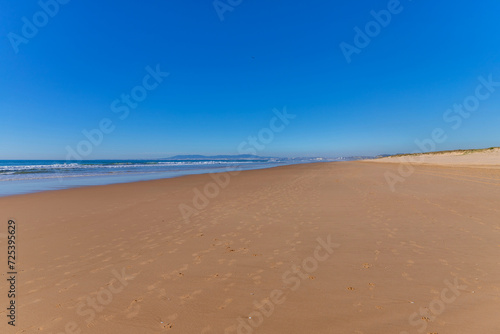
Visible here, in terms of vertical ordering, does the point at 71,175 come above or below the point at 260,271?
above

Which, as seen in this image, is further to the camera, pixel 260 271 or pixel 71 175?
pixel 71 175

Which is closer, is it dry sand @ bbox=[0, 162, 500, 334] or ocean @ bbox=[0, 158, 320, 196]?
dry sand @ bbox=[0, 162, 500, 334]

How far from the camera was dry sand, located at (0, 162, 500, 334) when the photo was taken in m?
3.70

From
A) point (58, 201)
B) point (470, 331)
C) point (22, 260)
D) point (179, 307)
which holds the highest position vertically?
point (58, 201)

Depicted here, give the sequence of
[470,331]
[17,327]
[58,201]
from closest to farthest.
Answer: [470,331], [17,327], [58,201]

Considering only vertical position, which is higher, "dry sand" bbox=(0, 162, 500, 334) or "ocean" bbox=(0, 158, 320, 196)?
"ocean" bbox=(0, 158, 320, 196)

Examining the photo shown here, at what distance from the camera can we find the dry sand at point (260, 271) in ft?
12.1

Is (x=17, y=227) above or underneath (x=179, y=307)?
above

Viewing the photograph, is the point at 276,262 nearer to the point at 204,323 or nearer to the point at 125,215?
the point at 204,323

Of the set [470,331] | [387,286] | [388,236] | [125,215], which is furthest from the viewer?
[125,215]

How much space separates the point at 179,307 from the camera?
13.2 ft

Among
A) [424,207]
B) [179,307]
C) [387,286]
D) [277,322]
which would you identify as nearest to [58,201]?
[179,307]

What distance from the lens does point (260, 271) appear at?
527cm

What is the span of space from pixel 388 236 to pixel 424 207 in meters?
4.93
